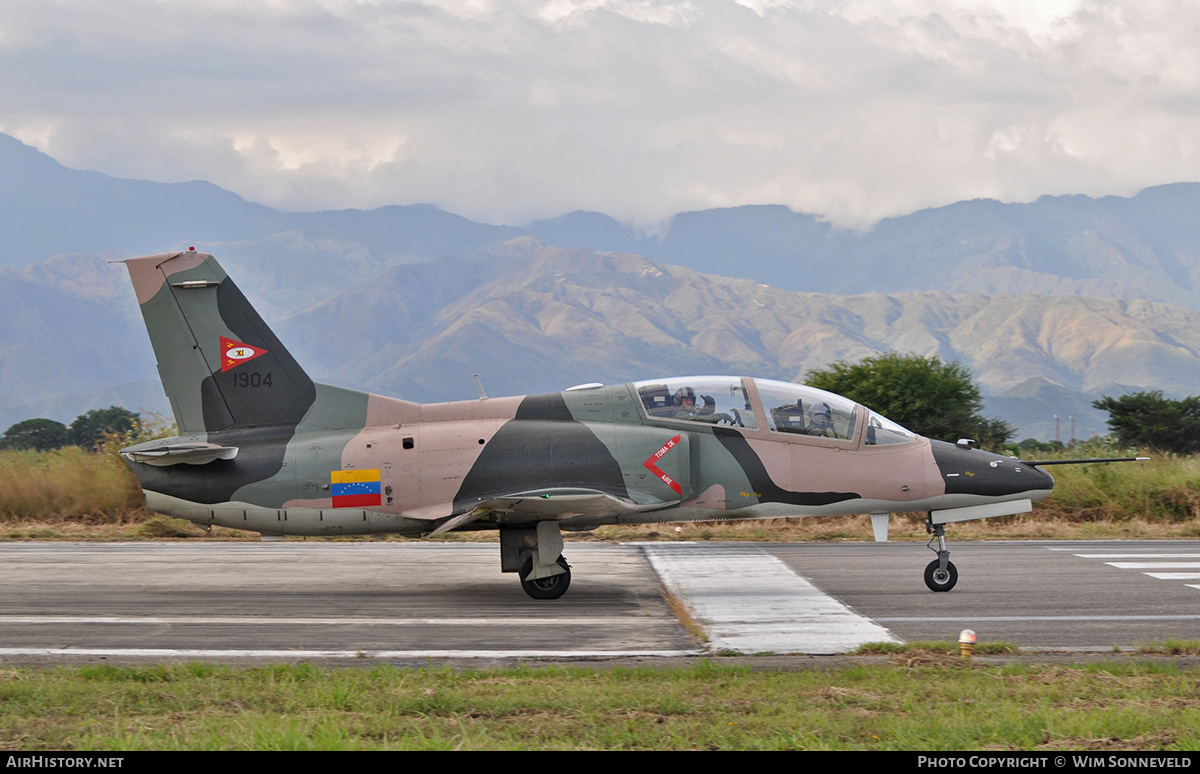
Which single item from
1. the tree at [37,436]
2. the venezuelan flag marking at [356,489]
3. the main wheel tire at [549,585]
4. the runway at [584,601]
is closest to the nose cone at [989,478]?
the runway at [584,601]

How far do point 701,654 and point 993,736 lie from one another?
11.7 ft

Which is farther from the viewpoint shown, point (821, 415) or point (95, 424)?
point (95, 424)

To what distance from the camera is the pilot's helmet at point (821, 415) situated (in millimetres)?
13250

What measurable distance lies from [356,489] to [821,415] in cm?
583

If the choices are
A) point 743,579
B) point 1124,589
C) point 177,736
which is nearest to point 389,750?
point 177,736

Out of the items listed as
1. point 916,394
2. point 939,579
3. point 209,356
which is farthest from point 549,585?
point 916,394

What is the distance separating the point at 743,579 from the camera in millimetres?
14555

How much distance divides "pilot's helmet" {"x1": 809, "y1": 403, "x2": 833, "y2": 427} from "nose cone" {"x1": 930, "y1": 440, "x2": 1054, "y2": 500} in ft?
4.63

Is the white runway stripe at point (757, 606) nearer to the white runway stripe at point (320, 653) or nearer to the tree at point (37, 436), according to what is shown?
the white runway stripe at point (320, 653)

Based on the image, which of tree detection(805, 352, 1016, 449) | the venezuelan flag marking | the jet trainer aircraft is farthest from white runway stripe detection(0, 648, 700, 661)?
tree detection(805, 352, 1016, 449)

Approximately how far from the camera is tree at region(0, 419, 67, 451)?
4134 cm

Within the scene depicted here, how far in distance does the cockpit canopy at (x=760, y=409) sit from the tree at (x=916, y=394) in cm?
1416

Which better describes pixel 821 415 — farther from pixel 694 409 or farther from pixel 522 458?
pixel 522 458

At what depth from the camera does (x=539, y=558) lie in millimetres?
12789
